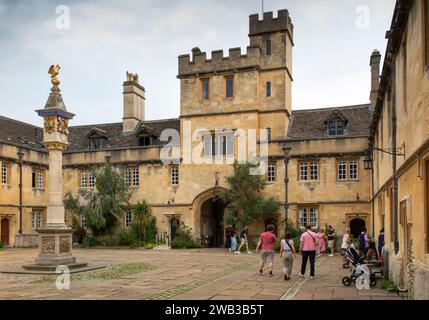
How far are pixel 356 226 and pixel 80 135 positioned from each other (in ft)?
72.5

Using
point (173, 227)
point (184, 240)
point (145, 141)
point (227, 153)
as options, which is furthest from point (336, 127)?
point (145, 141)

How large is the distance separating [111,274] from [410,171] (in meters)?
9.92

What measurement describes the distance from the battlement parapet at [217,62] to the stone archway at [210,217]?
25.6 feet

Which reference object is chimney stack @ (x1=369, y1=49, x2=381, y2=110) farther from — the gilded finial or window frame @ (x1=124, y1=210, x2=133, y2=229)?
the gilded finial

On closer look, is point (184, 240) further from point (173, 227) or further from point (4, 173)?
point (4, 173)

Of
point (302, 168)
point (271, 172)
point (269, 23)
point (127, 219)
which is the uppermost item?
point (269, 23)

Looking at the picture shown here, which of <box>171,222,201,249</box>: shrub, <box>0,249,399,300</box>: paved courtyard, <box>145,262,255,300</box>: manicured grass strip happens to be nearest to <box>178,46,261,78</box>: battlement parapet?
<box>171,222,201,249</box>: shrub

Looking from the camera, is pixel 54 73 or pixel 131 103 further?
pixel 131 103

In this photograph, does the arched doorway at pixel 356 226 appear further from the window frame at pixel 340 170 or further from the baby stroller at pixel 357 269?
the baby stroller at pixel 357 269

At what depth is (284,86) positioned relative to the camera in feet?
107

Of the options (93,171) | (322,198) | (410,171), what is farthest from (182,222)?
(410,171)

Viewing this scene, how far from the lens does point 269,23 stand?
33.2m

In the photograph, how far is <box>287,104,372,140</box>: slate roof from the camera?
31.8m
